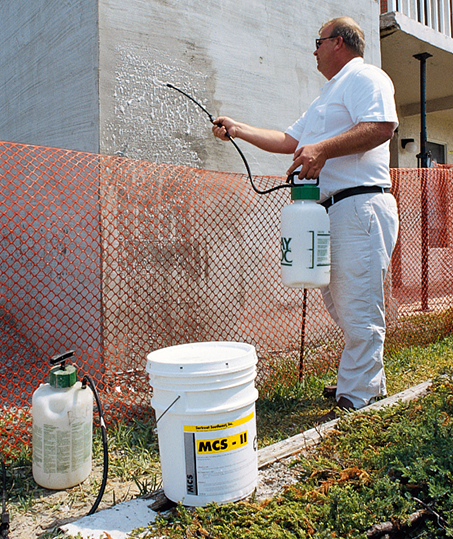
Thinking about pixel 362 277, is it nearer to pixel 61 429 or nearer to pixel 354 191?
pixel 354 191

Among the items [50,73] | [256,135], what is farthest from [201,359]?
[50,73]

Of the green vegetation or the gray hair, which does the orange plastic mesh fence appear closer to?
the gray hair

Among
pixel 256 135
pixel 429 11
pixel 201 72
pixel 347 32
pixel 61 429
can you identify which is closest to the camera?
pixel 61 429

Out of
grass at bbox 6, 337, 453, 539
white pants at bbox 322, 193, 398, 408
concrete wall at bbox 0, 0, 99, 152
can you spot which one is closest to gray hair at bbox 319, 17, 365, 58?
white pants at bbox 322, 193, 398, 408

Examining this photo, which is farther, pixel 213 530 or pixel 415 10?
pixel 415 10

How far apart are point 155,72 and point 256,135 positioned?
1.05 m

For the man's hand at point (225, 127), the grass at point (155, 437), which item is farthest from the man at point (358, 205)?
the man's hand at point (225, 127)

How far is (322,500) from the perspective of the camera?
5.74 ft

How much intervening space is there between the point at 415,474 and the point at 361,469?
22 cm

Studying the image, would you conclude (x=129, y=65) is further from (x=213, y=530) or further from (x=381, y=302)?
(x=213, y=530)

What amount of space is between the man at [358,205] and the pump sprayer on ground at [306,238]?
13cm

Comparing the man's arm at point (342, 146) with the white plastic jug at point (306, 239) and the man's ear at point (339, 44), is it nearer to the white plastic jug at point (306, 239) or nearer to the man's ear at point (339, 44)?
the white plastic jug at point (306, 239)

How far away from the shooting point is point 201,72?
409 cm

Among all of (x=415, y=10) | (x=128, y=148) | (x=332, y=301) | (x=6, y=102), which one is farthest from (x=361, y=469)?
(x=415, y=10)
